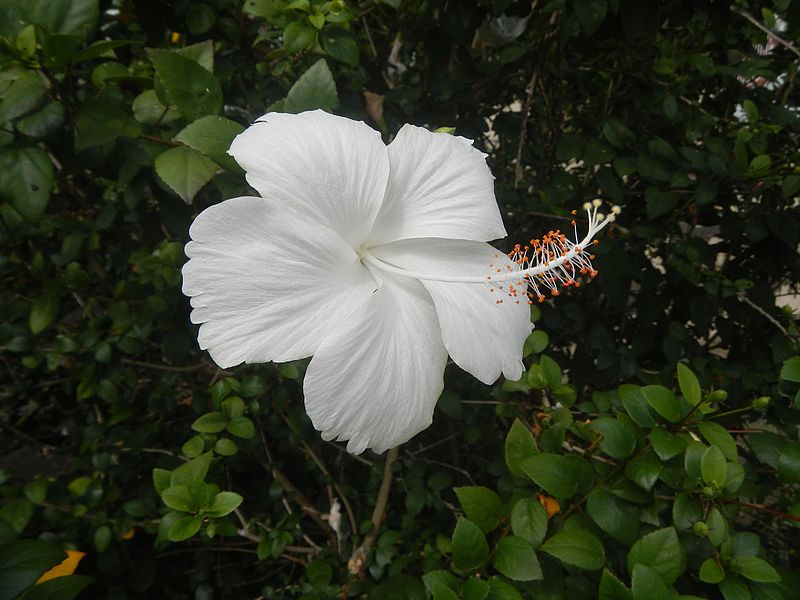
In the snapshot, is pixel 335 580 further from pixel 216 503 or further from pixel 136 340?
pixel 136 340

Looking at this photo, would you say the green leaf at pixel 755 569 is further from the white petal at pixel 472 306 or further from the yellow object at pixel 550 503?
the white petal at pixel 472 306

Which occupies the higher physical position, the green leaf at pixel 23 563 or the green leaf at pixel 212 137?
the green leaf at pixel 212 137

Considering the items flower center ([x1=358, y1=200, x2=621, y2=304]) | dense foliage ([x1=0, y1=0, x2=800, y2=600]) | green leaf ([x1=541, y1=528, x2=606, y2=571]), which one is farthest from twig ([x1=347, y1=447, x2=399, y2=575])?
flower center ([x1=358, y1=200, x2=621, y2=304])

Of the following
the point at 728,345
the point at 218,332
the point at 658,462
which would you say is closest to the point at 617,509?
the point at 658,462

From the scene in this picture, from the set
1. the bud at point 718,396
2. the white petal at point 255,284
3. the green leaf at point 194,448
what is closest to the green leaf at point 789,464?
the bud at point 718,396

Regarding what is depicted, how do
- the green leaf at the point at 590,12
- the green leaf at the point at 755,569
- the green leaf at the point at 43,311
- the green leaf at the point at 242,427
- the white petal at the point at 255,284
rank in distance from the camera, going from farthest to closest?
the green leaf at the point at 43,311 < the green leaf at the point at 590,12 < the green leaf at the point at 242,427 < the green leaf at the point at 755,569 < the white petal at the point at 255,284

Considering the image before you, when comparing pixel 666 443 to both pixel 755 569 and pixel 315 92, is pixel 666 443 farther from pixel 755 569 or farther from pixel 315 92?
pixel 315 92
